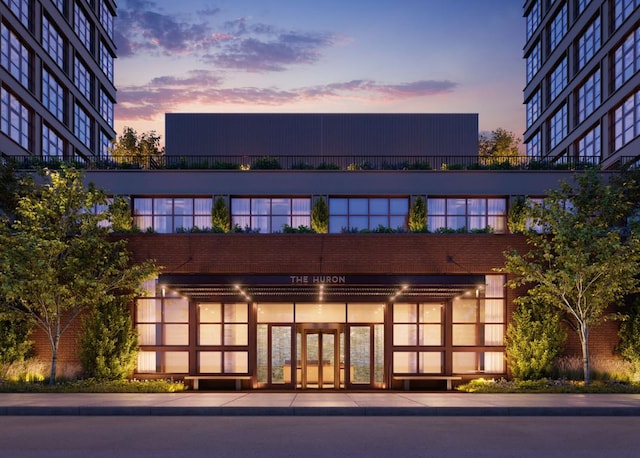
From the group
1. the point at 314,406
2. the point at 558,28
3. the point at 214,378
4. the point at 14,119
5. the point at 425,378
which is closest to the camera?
the point at 314,406

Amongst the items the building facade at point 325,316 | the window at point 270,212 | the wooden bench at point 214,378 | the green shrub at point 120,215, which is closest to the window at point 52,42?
the green shrub at point 120,215

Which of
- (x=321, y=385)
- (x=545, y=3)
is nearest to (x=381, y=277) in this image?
(x=321, y=385)

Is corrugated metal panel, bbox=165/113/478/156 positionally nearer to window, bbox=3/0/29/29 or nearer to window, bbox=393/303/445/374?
window, bbox=3/0/29/29

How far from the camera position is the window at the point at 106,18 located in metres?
64.0

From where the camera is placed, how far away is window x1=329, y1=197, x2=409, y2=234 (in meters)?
30.7

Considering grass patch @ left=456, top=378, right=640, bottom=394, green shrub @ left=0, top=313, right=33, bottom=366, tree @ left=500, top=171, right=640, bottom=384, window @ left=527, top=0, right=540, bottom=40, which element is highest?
window @ left=527, top=0, right=540, bottom=40

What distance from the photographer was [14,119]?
4275 cm

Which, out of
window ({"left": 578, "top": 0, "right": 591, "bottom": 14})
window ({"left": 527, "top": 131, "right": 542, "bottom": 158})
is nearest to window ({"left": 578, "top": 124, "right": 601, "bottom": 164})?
window ({"left": 578, "top": 0, "right": 591, "bottom": 14})

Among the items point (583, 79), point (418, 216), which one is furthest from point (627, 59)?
point (418, 216)

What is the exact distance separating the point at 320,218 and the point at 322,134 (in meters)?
13.5

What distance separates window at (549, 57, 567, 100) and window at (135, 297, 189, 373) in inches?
1687
